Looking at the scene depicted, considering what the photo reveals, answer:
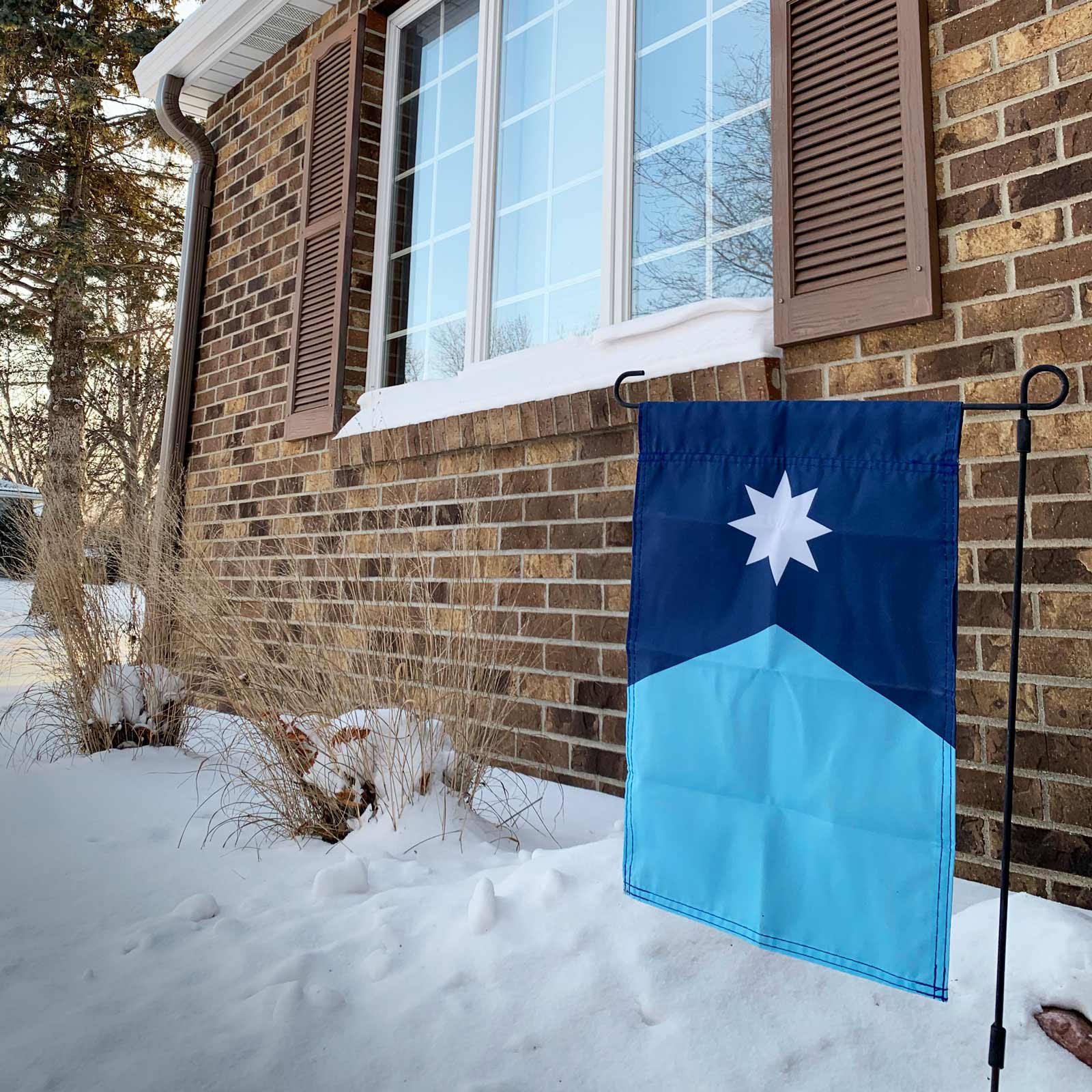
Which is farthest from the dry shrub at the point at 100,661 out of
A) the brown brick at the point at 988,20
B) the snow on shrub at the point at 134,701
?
the brown brick at the point at 988,20

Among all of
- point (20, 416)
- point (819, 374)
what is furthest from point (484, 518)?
point (20, 416)

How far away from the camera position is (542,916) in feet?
5.86

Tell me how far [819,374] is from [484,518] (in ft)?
4.49

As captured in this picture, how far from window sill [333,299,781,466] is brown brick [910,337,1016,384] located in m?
0.40

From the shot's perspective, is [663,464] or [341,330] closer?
[663,464]

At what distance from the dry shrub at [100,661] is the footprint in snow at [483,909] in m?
2.12

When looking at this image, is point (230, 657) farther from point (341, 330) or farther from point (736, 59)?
point (736, 59)

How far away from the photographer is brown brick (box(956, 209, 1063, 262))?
1.96m

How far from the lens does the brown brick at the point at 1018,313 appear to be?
1938 millimetres

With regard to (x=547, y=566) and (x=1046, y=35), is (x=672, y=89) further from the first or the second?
(x=547, y=566)

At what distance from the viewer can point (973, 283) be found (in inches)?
81.7

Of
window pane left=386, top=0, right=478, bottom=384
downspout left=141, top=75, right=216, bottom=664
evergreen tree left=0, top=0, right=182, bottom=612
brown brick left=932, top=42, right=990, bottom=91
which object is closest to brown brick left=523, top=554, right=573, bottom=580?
window pane left=386, top=0, right=478, bottom=384

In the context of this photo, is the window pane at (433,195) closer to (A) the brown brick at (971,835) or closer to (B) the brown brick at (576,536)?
(B) the brown brick at (576,536)

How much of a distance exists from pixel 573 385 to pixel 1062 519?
156cm
